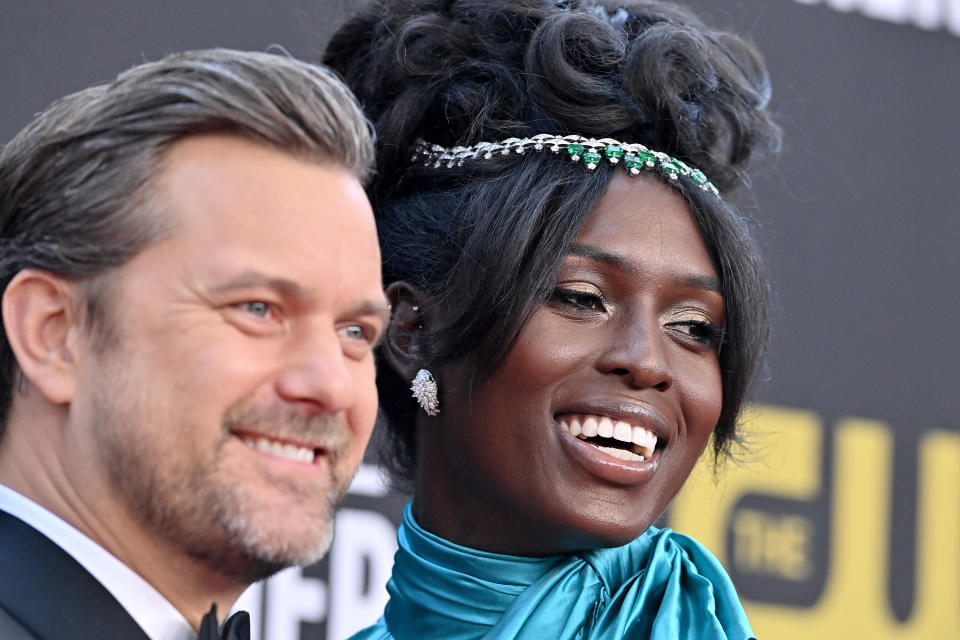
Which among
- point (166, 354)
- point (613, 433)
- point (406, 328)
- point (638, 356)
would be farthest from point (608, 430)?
point (166, 354)

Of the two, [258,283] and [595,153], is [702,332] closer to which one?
[595,153]

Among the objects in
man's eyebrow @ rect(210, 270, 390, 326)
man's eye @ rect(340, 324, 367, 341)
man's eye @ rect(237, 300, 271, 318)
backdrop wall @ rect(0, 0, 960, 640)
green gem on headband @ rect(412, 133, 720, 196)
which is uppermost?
green gem on headband @ rect(412, 133, 720, 196)

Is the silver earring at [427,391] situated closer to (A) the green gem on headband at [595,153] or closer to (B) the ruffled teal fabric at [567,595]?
(B) the ruffled teal fabric at [567,595]

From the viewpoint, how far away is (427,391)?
2312 millimetres

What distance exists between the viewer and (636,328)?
2.18 m

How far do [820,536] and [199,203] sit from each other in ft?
9.48

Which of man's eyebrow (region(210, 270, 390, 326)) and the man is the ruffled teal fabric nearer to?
the man

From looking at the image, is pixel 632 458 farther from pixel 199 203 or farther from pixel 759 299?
pixel 199 203

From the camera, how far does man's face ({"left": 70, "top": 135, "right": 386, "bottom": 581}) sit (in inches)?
59.2

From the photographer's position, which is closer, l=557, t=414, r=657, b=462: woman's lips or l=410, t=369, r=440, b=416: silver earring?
l=557, t=414, r=657, b=462: woman's lips

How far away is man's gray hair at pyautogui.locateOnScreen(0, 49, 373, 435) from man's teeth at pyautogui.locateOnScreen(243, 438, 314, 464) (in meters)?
0.23

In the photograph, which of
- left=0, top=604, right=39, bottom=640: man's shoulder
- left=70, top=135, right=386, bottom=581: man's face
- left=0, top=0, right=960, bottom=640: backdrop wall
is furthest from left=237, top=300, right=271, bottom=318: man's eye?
left=0, top=0, right=960, bottom=640: backdrop wall

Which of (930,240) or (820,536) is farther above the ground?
(930,240)

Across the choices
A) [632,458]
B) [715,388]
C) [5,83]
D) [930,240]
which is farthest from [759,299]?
[930,240]
